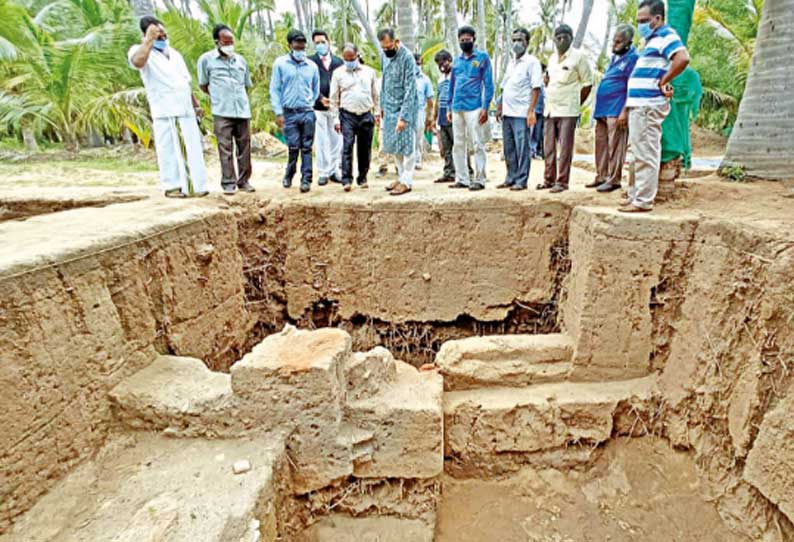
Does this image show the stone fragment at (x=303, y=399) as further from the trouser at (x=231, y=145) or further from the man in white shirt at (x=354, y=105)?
the trouser at (x=231, y=145)

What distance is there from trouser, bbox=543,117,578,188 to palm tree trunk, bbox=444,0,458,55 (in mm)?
7831

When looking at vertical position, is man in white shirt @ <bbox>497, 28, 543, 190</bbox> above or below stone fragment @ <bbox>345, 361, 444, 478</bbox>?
above

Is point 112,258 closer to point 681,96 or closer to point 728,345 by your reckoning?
point 728,345

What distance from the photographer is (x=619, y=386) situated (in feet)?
13.2

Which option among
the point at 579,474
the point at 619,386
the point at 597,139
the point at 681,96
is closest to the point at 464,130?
the point at 597,139

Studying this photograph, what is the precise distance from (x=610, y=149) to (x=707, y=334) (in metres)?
2.37

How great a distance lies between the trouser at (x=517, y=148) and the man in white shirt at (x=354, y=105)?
155 centimetres

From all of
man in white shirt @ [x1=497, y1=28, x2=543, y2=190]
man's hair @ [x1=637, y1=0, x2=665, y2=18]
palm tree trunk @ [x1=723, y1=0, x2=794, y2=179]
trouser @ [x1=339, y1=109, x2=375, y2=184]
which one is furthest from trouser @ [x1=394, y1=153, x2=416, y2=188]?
palm tree trunk @ [x1=723, y1=0, x2=794, y2=179]

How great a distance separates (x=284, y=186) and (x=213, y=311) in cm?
199

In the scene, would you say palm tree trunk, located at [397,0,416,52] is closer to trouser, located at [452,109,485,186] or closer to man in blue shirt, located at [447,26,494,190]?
man in blue shirt, located at [447,26,494,190]

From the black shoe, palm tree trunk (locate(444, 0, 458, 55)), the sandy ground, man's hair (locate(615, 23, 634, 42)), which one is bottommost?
the sandy ground

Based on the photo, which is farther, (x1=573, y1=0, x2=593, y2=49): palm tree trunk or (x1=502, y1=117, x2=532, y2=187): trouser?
(x1=573, y1=0, x2=593, y2=49): palm tree trunk

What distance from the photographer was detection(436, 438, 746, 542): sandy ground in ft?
11.2

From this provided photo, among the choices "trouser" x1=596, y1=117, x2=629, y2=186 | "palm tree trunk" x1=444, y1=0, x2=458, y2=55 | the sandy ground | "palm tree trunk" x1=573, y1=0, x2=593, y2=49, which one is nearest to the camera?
the sandy ground
